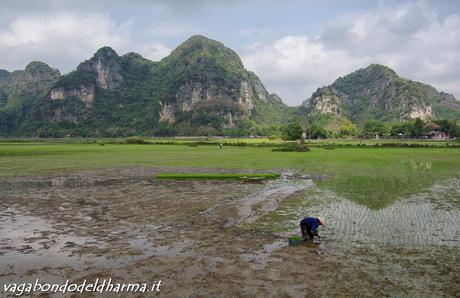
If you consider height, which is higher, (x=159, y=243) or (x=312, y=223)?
(x=312, y=223)

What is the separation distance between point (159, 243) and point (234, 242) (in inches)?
105

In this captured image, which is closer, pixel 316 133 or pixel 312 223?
pixel 312 223

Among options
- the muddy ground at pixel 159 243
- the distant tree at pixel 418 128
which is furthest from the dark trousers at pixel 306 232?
the distant tree at pixel 418 128

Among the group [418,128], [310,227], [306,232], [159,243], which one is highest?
[418,128]

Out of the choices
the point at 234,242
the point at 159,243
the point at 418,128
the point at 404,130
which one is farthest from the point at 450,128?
the point at 159,243

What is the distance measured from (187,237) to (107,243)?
287cm

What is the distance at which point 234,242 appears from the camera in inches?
533

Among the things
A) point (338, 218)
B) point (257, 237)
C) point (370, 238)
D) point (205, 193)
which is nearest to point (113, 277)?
point (257, 237)

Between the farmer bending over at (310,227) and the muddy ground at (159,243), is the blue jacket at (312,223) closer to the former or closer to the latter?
the farmer bending over at (310,227)

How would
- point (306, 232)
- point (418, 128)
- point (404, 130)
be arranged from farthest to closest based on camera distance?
point (404, 130) < point (418, 128) < point (306, 232)

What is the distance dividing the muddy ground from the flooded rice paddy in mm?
36

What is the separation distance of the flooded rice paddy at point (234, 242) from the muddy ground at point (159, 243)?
4cm

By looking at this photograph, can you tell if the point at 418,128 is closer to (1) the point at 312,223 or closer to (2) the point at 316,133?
(2) the point at 316,133

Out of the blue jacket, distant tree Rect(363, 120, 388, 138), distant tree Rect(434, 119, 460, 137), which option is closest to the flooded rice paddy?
the blue jacket
